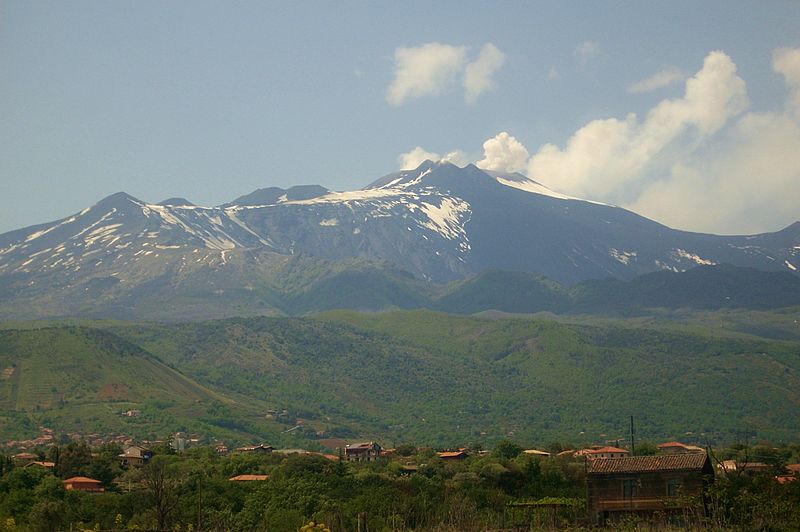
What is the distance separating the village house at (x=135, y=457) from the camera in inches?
5251

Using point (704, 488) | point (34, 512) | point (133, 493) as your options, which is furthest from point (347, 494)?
point (704, 488)

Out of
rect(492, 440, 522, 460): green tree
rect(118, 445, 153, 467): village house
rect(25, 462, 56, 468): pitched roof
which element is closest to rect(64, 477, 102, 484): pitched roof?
rect(25, 462, 56, 468): pitched roof

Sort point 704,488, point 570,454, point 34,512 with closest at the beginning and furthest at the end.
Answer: point 704,488 → point 34,512 → point 570,454

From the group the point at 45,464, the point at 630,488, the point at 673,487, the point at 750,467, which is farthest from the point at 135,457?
the point at 673,487

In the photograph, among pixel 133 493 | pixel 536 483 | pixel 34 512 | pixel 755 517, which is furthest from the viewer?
pixel 536 483

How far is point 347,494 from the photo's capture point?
93.9 meters

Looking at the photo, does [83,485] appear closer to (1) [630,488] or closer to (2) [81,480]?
(2) [81,480]

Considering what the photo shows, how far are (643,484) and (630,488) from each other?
85 centimetres

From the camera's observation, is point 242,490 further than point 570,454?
No

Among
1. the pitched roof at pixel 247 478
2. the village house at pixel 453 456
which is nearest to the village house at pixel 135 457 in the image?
the pitched roof at pixel 247 478

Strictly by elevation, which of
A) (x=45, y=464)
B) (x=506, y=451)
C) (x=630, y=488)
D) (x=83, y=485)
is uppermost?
(x=630, y=488)

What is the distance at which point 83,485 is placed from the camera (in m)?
108

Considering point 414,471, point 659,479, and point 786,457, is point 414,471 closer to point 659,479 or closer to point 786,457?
point 786,457

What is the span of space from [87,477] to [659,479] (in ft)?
194
